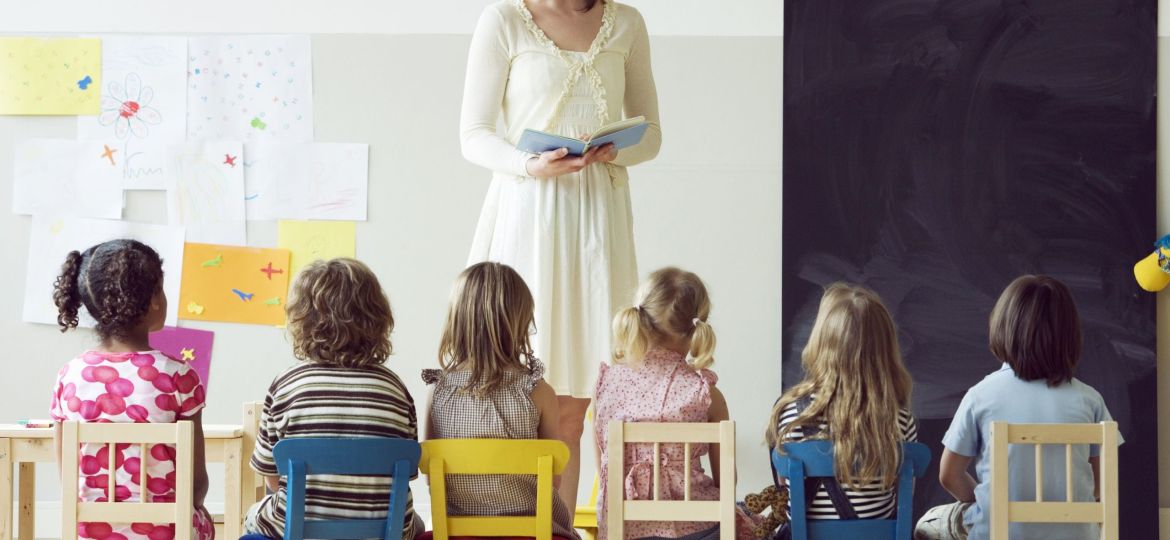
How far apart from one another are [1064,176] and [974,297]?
501 mm

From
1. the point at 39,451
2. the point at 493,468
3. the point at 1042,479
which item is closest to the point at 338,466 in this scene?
the point at 493,468

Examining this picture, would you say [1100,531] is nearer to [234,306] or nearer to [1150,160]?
[1150,160]

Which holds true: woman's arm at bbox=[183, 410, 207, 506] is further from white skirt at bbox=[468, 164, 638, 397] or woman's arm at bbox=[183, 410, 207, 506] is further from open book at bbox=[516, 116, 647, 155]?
open book at bbox=[516, 116, 647, 155]

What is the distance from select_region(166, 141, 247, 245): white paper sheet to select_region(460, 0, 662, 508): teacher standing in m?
1.53

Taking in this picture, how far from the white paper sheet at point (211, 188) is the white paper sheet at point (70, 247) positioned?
0.09 meters

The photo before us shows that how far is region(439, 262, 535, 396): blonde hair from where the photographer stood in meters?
2.31

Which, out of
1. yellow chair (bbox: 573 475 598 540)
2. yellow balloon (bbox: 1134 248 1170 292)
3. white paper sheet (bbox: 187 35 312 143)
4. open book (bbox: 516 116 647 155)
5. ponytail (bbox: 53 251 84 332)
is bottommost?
yellow chair (bbox: 573 475 598 540)

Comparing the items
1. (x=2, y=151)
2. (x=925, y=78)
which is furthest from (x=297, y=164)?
(x=925, y=78)

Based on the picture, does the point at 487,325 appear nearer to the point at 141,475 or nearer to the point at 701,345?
the point at 701,345

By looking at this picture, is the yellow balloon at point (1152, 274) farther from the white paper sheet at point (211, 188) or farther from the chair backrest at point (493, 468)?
the white paper sheet at point (211, 188)

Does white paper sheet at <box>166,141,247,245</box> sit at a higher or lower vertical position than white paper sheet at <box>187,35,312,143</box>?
lower

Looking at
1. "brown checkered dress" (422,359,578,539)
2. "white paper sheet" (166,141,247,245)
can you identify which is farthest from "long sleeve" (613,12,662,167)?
"white paper sheet" (166,141,247,245)

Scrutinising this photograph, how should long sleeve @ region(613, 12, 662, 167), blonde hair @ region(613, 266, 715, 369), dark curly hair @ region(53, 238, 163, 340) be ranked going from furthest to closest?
long sleeve @ region(613, 12, 662, 167) → blonde hair @ region(613, 266, 715, 369) → dark curly hair @ region(53, 238, 163, 340)

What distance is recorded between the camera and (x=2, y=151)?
4.07 m
